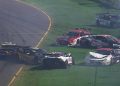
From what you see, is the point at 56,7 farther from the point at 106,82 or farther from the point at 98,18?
the point at 106,82

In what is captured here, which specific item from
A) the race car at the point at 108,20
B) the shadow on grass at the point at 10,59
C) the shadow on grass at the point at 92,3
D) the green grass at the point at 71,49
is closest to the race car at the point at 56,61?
the green grass at the point at 71,49

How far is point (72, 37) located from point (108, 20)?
35.4 ft

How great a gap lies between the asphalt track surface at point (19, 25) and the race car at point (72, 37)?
2151 millimetres

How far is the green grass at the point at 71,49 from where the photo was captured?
32344 millimetres

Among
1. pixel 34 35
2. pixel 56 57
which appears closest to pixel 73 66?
pixel 56 57

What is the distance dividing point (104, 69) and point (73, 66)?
2.79 metres

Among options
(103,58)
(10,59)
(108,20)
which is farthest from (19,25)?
(103,58)

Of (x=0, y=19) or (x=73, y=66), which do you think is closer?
(x=73, y=66)

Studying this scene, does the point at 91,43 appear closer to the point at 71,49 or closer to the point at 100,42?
the point at 100,42

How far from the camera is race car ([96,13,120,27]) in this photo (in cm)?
6216

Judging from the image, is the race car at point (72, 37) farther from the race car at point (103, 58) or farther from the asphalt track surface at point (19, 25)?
the race car at point (103, 58)

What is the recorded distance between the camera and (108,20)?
63344mm

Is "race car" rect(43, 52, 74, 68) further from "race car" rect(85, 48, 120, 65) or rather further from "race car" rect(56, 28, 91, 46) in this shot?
"race car" rect(56, 28, 91, 46)

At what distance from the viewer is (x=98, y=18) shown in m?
64.4
